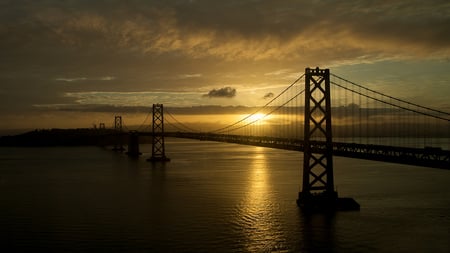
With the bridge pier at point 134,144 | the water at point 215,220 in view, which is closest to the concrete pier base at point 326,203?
the water at point 215,220

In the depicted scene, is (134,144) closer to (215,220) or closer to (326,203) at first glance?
(326,203)

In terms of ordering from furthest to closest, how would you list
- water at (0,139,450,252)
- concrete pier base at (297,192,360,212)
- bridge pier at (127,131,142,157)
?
1. bridge pier at (127,131,142,157)
2. concrete pier base at (297,192,360,212)
3. water at (0,139,450,252)

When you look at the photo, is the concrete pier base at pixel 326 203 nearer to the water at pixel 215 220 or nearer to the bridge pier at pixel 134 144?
the water at pixel 215 220

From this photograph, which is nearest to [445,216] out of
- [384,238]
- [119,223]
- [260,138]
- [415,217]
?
[415,217]

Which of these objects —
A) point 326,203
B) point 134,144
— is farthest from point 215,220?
point 134,144

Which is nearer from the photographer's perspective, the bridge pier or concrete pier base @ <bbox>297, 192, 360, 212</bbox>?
concrete pier base @ <bbox>297, 192, 360, 212</bbox>

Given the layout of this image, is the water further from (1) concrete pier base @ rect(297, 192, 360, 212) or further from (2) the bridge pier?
(2) the bridge pier

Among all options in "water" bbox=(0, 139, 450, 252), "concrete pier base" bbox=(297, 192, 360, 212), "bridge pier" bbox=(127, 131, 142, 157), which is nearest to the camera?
"water" bbox=(0, 139, 450, 252)

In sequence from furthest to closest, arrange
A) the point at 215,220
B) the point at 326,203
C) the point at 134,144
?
1. the point at 134,144
2. the point at 326,203
3. the point at 215,220

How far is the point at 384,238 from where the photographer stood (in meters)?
22.5

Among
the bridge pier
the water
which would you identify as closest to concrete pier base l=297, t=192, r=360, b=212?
the water

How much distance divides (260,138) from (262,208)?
73.2 feet

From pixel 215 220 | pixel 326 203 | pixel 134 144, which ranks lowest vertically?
pixel 215 220

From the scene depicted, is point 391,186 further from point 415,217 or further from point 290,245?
point 290,245
